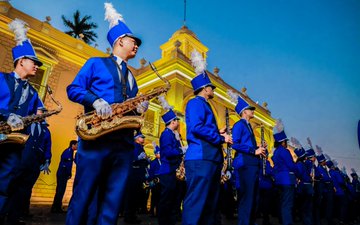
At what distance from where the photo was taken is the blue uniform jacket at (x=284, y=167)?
625 cm

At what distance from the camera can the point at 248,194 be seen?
4.64 meters

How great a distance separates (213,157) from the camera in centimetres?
377

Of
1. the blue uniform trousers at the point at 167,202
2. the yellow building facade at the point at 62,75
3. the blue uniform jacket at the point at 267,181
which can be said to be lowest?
the blue uniform trousers at the point at 167,202

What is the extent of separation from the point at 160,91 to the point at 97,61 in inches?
38.7

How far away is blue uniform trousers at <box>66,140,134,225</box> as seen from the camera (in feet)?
7.38

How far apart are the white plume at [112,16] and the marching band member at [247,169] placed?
3257 millimetres

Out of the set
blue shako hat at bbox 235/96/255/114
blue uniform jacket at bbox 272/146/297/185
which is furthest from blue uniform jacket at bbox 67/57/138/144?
blue uniform jacket at bbox 272/146/297/185

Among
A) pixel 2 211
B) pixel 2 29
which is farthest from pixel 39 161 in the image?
pixel 2 29

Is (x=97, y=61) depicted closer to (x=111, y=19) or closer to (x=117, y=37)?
(x=117, y=37)

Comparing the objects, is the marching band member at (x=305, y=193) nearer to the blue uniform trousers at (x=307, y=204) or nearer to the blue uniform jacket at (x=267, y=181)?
the blue uniform trousers at (x=307, y=204)

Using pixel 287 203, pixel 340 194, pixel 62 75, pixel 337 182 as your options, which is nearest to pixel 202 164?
pixel 287 203

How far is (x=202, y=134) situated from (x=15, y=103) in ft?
8.76

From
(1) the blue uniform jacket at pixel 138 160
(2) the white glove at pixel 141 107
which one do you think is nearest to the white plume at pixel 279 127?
(1) the blue uniform jacket at pixel 138 160

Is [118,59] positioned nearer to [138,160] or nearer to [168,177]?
[168,177]
